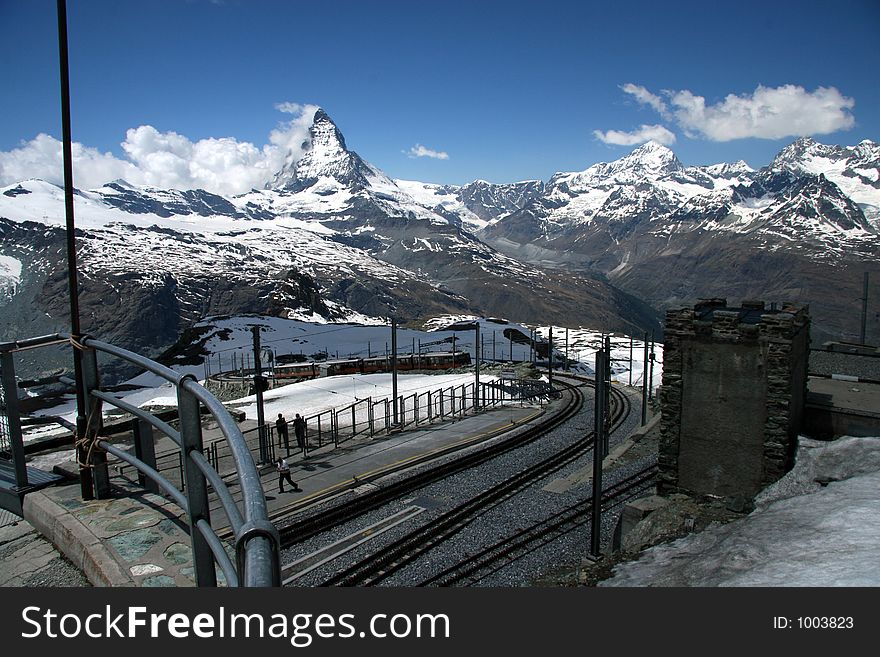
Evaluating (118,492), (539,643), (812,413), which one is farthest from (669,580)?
(812,413)

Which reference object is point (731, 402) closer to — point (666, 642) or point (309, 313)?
point (666, 642)

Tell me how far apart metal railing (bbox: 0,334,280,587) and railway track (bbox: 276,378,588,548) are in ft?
36.2

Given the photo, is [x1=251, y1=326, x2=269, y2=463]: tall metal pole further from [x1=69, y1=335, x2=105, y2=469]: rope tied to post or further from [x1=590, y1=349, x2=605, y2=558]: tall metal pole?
[x1=69, y1=335, x2=105, y2=469]: rope tied to post

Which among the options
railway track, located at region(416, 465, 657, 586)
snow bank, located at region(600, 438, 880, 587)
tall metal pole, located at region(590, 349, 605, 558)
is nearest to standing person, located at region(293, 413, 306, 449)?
railway track, located at region(416, 465, 657, 586)

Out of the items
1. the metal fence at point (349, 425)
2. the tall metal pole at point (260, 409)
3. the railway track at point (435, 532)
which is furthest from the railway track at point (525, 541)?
the tall metal pole at point (260, 409)

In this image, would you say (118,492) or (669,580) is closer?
(118,492)

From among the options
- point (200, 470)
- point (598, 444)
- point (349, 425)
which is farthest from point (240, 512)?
point (349, 425)

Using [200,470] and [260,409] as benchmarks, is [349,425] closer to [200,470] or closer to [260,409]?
[260,409]

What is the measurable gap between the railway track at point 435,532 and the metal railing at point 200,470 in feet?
30.5

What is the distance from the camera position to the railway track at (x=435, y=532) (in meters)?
13.4

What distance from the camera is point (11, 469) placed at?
623 cm

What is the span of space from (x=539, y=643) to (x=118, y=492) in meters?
4.68

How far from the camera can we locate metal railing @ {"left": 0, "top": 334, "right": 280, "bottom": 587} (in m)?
1.91

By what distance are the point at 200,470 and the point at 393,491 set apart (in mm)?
16748
